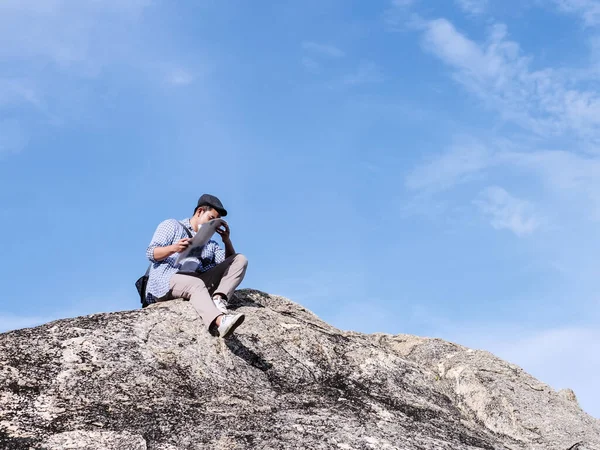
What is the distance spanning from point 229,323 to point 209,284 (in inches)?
75.5

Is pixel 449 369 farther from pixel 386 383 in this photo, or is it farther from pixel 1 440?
pixel 1 440

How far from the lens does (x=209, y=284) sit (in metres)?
11.2

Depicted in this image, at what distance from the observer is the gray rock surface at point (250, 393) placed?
7602mm

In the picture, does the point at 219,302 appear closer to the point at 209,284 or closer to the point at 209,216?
the point at 209,284

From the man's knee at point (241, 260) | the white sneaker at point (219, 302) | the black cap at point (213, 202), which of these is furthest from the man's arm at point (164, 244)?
the man's knee at point (241, 260)

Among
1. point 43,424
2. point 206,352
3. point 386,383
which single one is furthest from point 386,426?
point 43,424

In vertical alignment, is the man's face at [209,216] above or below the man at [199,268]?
above

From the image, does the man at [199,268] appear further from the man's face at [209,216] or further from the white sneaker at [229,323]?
the white sneaker at [229,323]

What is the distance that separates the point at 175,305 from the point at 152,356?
50.4 inches

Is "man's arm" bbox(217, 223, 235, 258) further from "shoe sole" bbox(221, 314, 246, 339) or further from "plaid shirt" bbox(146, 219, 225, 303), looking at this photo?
"shoe sole" bbox(221, 314, 246, 339)

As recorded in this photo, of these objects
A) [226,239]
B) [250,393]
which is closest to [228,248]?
[226,239]

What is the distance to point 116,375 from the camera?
8.44 meters

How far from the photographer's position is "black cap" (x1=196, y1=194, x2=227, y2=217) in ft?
36.3

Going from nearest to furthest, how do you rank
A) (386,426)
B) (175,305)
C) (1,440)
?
1. (1,440)
2. (386,426)
3. (175,305)
